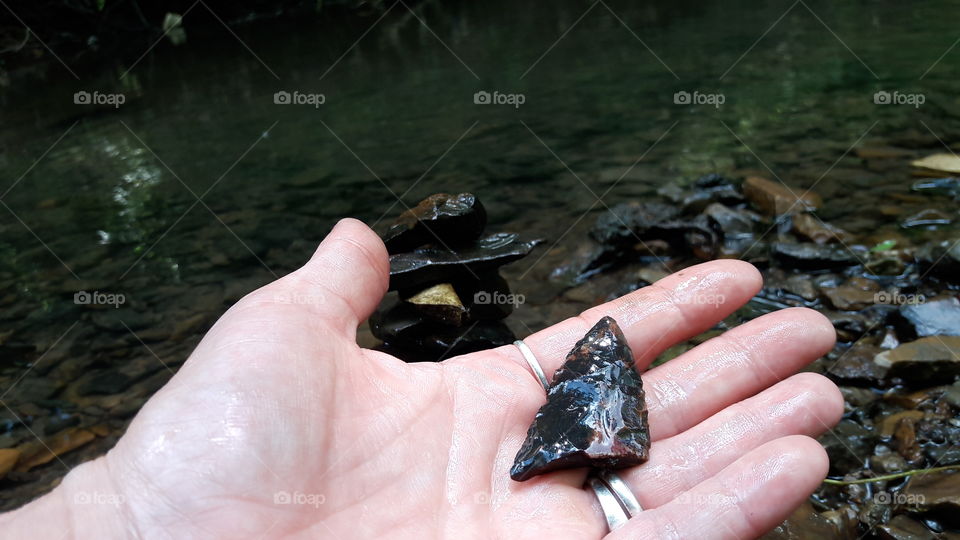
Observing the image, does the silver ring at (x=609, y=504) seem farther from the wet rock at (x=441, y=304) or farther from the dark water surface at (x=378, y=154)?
the dark water surface at (x=378, y=154)

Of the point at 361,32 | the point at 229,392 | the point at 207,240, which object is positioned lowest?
the point at 207,240

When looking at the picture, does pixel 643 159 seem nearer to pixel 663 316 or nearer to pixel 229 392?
pixel 663 316

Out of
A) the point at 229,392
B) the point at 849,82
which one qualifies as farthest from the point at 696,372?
the point at 849,82

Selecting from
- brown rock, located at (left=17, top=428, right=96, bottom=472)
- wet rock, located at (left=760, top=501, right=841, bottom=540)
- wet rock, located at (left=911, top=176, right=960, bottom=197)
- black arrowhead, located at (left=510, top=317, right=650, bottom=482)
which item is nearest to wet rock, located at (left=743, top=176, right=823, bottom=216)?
wet rock, located at (left=911, top=176, right=960, bottom=197)

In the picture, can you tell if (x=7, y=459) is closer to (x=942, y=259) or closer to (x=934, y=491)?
(x=934, y=491)

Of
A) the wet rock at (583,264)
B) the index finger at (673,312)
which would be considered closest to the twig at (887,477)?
the index finger at (673,312)

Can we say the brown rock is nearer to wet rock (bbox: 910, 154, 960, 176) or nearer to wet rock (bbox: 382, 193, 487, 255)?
wet rock (bbox: 382, 193, 487, 255)

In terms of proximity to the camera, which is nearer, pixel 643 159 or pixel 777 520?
pixel 777 520
